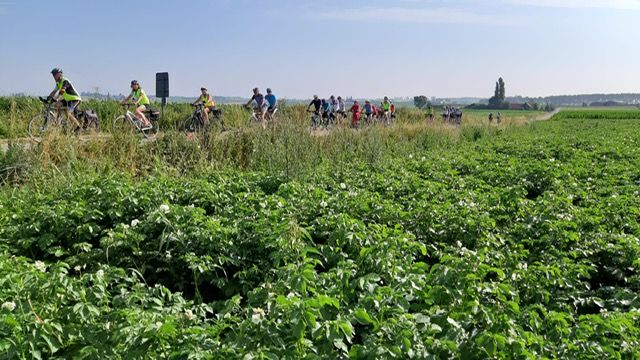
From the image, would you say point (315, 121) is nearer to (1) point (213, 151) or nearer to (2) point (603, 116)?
(1) point (213, 151)

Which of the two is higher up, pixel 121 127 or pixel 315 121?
pixel 315 121

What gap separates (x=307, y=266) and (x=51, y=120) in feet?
28.1

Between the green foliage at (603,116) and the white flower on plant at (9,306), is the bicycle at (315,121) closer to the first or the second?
the white flower on plant at (9,306)

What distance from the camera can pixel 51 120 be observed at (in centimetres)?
977

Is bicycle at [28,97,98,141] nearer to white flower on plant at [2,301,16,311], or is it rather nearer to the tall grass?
the tall grass

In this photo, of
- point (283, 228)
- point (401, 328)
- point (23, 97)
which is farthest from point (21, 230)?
point (23, 97)

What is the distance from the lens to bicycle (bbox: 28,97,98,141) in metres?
8.87

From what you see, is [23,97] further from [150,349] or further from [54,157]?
[150,349]

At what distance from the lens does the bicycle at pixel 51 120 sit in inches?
349

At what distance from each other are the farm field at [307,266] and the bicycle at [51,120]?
877mm

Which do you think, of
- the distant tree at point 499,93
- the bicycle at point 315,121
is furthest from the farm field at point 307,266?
the distant tree at point 499,93

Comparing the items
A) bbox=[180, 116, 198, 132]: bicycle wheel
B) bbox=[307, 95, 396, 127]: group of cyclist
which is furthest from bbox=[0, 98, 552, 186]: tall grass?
bbox=[307, 95, 396, 127]: group of cyclist

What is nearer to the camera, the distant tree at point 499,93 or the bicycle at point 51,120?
the bicycle at point 51,120

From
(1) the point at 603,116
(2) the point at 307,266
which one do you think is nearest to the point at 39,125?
(2) the point at 307,266
